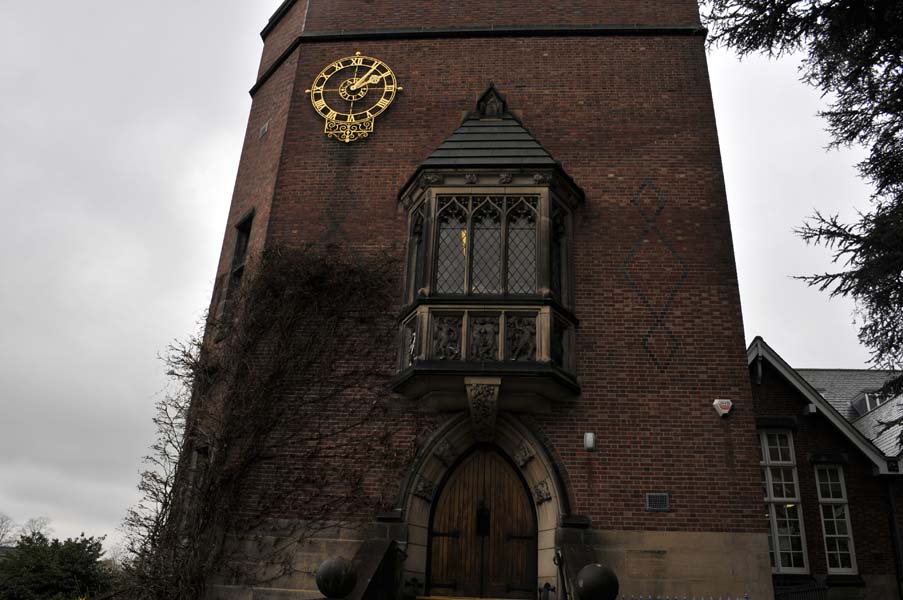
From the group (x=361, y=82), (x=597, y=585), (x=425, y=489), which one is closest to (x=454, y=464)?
(x=425, y=489)

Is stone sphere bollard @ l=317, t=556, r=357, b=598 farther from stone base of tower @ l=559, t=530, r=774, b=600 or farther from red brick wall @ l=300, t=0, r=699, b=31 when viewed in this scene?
red brick wall @ l=300, t=0, r=699, b=31

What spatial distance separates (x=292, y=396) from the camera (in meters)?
10.9

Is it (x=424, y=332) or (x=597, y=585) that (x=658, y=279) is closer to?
(x=424, y=332)

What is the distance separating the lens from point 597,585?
691 centimetres

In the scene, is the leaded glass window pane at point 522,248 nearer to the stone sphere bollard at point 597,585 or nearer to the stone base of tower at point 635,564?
the stone base of tower at point 635,564

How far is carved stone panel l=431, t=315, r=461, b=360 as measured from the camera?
993 cm

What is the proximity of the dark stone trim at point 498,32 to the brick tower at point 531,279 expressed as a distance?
5cm

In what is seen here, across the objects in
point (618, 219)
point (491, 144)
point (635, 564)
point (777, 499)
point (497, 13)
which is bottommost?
point (635, 564)

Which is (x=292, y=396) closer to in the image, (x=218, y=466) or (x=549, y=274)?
(x=218, y=466)

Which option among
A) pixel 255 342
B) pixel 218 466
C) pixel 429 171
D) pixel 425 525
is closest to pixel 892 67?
pixel 429 171

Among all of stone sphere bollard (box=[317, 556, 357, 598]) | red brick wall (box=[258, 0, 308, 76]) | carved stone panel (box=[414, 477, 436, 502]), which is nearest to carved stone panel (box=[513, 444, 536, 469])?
carved stone panel (box=[414, 477, 436, 502])

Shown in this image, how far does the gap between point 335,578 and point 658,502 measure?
4.64 metres

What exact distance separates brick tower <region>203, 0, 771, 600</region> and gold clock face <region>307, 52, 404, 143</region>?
0.04 m

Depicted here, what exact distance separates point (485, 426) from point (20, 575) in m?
10.7
